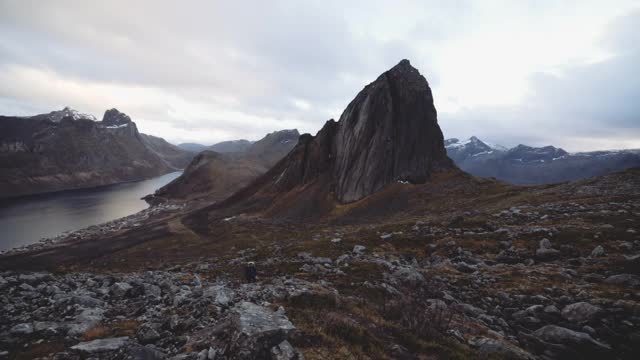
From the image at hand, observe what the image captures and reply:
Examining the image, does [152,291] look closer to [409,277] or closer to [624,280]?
[409,277]

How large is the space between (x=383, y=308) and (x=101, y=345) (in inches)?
487

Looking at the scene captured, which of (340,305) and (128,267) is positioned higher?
(340,305)

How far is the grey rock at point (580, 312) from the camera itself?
1611 centimetres

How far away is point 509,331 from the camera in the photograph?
16.2 metres

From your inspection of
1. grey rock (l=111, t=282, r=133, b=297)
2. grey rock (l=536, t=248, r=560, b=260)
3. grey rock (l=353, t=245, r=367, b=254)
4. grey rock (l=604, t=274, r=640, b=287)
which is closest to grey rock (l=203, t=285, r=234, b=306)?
grey rock (l=111, t=282, r=133, b=297)

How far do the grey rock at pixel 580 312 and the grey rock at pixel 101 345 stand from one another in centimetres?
2085

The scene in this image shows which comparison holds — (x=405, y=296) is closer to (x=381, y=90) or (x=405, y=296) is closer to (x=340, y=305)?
(x=340, y=305)

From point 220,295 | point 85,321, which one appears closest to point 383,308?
point 220,295

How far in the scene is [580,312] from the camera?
1644 cm

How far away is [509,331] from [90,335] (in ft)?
62.7

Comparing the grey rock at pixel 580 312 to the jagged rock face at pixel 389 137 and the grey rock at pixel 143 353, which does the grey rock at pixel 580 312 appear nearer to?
the grey rock at pixel 143 353

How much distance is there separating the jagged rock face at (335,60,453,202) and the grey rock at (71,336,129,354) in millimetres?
73410

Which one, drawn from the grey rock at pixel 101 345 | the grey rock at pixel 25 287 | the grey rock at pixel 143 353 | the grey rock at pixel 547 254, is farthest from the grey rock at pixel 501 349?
the grey rock at pixel 25 287

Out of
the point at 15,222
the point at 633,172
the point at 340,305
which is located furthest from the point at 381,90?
the point at 15,222
